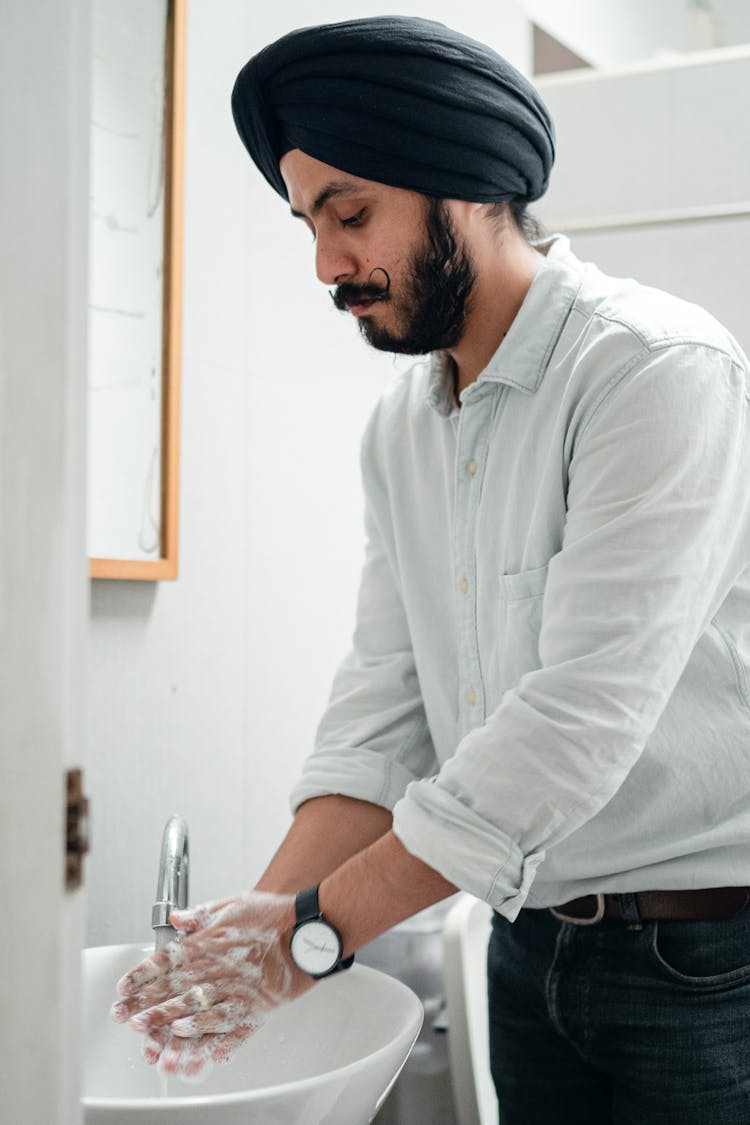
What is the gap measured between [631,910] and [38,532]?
68 centimetres

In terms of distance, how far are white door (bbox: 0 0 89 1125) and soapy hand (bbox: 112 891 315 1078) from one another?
42 centimetres

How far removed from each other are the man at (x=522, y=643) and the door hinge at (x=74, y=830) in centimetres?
39

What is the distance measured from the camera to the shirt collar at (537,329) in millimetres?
1087

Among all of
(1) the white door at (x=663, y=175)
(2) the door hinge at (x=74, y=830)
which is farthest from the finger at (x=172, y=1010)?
(1) the white door at (x=663, y=175)

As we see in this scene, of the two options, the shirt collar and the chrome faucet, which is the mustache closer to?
the shirt collar

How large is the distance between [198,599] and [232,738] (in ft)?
0.64

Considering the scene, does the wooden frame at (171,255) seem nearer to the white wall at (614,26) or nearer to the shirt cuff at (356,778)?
the shirt cuff at (356,778)

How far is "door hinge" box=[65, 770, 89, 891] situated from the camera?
0.56 metres

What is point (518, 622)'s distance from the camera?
3.48 ft

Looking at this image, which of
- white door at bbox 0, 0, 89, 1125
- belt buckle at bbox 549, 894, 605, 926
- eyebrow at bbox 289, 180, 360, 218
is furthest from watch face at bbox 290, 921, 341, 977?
eyebrow at bbox 289, 180, 360, 218

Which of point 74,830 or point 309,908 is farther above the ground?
point 74,830

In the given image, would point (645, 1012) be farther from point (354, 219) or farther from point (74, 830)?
point (354, 219)

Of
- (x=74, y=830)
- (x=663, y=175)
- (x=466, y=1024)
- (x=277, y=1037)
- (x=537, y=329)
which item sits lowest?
(x=466, y=1024)

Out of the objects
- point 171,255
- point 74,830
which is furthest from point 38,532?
point 171,255
